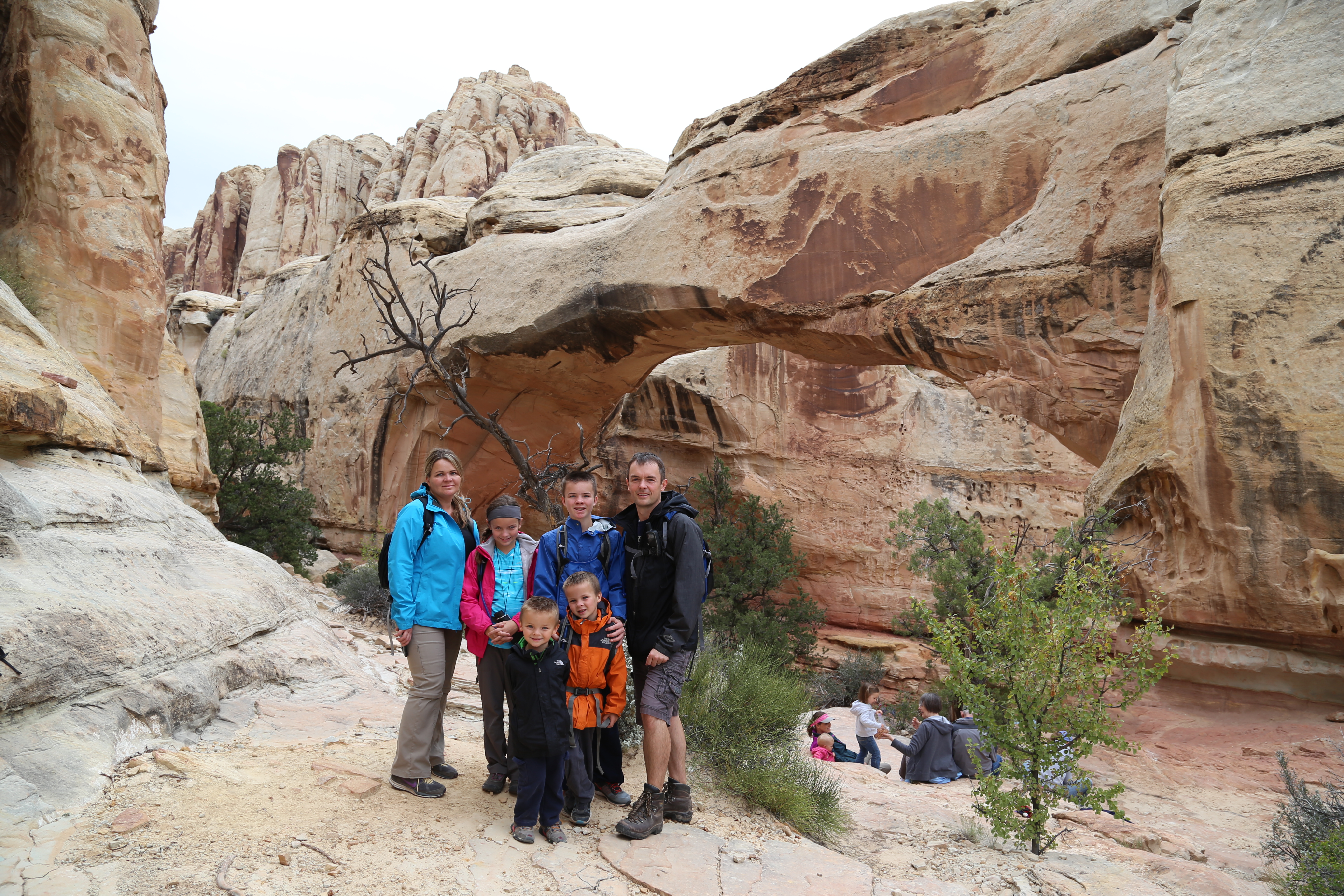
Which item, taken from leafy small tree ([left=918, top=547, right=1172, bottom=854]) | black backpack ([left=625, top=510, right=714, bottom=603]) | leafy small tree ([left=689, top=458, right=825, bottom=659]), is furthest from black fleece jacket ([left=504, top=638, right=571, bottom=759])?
leafy small tree ([left=689, top=458, right=825, bottom=659])

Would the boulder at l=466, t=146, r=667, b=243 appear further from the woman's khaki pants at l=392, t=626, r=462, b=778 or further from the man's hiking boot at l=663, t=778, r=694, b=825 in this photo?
the man's hiking boot at l=663, t=778, r=694, b=825

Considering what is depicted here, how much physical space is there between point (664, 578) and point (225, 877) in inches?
69.5

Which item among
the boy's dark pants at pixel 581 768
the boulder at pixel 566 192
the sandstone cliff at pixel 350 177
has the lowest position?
the boy's dark pants at pixel 581 768

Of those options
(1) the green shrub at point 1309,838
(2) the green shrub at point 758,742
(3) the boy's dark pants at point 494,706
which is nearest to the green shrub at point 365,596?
(2) the green shrub at point 758,742

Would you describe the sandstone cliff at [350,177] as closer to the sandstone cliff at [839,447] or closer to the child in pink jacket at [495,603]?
the sandstone cliff at [839,447]

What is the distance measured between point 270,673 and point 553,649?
2.38 m

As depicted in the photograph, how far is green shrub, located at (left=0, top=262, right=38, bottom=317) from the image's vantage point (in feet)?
21.4

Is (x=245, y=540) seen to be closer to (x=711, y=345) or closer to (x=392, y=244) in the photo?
(x=392, y=244)

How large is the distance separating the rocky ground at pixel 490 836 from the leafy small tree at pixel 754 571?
23.8 ft

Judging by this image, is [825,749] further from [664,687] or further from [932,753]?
[664,687]

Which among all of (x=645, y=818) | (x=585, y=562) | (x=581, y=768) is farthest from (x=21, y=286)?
(x=645, y=818)

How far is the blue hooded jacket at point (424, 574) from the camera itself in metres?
3.29

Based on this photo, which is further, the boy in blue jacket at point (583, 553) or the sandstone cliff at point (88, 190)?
the sandstone cliff at point (88, 190)

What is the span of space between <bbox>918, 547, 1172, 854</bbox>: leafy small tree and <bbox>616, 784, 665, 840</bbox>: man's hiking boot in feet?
5.25
